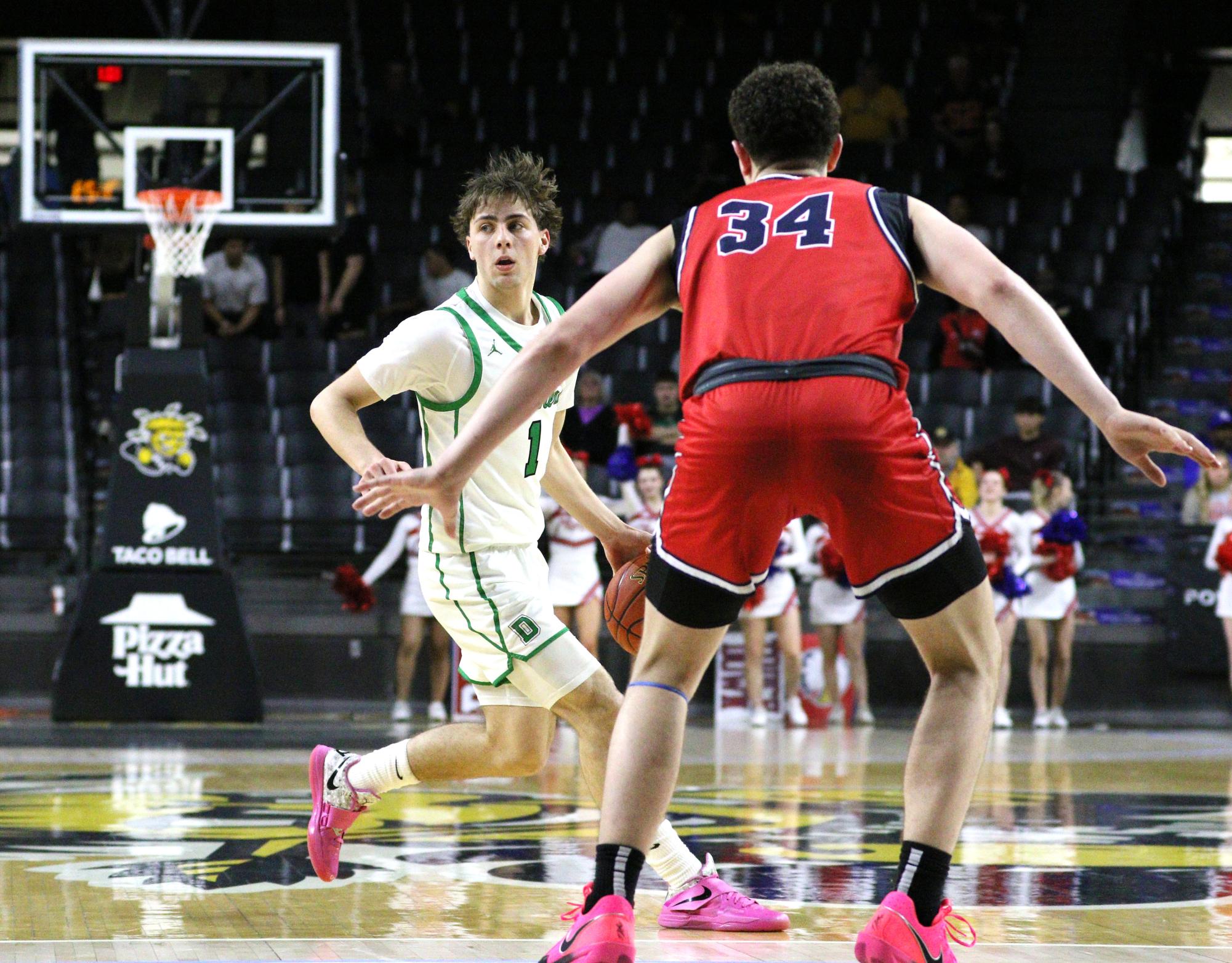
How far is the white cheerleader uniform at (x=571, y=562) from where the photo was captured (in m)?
13.4

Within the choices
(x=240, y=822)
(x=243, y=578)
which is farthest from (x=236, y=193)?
(x=240, y=822)

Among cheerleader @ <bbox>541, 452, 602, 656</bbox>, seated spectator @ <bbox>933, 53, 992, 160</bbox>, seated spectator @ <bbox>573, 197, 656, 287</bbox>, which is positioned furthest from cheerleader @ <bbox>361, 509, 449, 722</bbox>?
seated spectator @ <bbox>933, 53, 992, 160</bbox>

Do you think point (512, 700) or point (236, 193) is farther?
point (236, 193)

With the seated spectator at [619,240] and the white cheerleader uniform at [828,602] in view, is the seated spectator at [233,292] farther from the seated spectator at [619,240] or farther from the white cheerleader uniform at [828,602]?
the white cheerleader uniform at [828,602]

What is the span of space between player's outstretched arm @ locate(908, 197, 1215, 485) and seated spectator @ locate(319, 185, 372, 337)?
13.8 metres

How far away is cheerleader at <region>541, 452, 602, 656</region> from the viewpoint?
1341 cm

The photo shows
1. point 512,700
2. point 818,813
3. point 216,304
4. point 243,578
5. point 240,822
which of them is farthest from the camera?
point 216,304

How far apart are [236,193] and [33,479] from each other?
4275 millimetres

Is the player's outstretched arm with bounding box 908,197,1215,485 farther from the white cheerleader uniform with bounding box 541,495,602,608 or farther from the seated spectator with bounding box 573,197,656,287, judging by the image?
the seated spectator with bounding box 573,197,656,287

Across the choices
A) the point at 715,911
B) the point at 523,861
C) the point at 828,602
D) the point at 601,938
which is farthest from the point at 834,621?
the point at 601,938

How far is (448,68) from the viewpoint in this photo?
20891 mm

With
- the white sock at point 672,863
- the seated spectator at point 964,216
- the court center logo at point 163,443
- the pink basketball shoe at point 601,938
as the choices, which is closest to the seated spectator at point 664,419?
the seated spectator at point 964,216

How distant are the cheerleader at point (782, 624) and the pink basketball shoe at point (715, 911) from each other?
9088mm

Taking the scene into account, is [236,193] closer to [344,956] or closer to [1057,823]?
[1057,823]
